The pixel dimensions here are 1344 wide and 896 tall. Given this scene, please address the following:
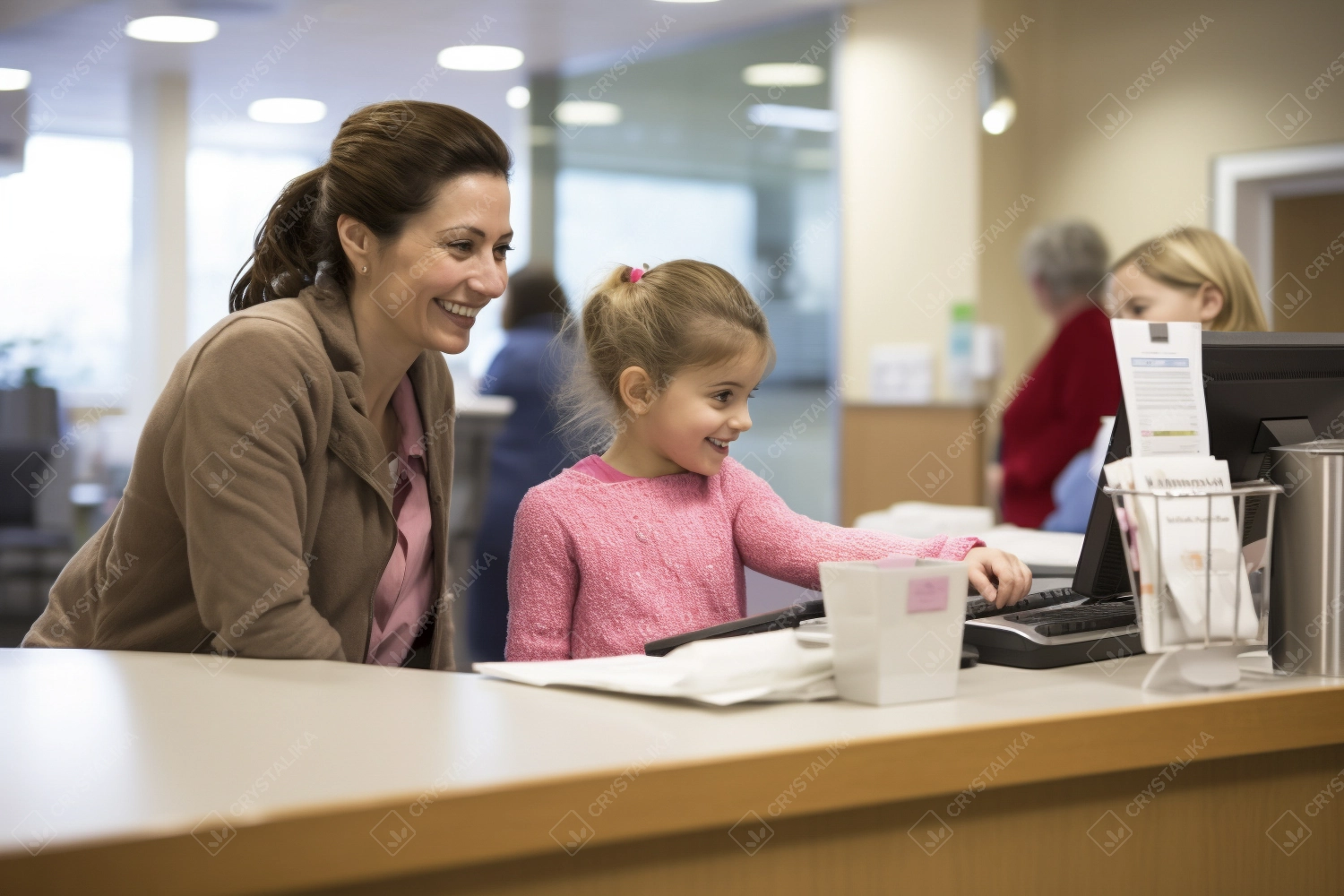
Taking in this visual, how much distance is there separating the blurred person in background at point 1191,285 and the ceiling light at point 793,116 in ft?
10.5

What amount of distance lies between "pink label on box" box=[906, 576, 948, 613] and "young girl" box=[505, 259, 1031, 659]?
421mm

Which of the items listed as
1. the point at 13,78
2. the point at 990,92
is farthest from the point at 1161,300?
the point at 13,78

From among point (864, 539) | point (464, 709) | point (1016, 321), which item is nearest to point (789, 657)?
point (464, 709)

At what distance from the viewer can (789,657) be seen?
1.02 meters

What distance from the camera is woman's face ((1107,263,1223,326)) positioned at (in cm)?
245

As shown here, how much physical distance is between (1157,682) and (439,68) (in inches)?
254

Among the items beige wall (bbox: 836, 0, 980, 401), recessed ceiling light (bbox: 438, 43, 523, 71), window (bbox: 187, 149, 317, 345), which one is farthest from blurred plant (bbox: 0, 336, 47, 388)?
beige wall (bbox: 836, 0, 980, 401)

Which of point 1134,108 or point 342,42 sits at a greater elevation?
point 342,42

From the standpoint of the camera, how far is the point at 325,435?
1.45 metres

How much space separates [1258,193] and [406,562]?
13.9ft

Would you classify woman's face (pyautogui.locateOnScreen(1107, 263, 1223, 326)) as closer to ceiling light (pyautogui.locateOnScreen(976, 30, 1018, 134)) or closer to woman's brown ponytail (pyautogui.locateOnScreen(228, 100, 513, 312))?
woman's brown ponytail (pyautogui.locateOnScreen(228, 100, 513, 312))

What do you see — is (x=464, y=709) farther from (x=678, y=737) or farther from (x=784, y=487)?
(x=784, y=487)

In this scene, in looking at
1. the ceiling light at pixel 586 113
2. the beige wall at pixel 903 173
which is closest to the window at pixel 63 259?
the ceiling light at pixel 586 113

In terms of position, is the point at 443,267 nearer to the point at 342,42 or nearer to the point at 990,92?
A: the point at 990,92
